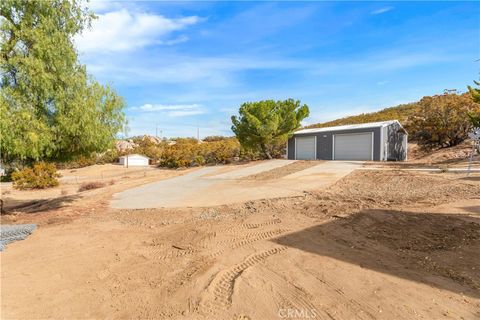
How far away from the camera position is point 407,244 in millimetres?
5297

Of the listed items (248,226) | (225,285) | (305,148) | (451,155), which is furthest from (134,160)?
(225,285)

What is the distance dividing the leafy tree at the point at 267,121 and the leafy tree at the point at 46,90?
1657 centimetres

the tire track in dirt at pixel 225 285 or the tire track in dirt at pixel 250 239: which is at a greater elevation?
the tire track in dirt at pixel 250 239

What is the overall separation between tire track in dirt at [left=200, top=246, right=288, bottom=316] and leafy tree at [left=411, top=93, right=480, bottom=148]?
23.6m

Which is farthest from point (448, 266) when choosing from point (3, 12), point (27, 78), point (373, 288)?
point (3, 12)

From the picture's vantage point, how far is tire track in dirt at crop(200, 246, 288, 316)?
11.8ft

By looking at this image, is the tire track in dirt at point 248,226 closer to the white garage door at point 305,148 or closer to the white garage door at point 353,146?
the white garage door at point 353,146

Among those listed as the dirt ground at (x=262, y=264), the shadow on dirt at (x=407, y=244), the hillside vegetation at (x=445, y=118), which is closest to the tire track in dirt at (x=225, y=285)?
the dirt ground at (x=262, y=264)

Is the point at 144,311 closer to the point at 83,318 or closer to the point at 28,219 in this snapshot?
the point at 83,318

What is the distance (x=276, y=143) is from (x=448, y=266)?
78.7 feet

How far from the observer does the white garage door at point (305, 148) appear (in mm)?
25781

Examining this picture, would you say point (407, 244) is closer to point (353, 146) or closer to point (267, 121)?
point (353, 146)

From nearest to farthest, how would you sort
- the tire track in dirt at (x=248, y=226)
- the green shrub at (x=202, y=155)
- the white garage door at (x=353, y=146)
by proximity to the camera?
1. the tire track in dirt at (x=248, y=226)
2. the white garage door at (x=353, y=146)
3. the green shrub at (x=202, y=155)

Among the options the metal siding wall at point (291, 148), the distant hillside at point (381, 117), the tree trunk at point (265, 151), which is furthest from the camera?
the distant hillside at point (381, 117)
